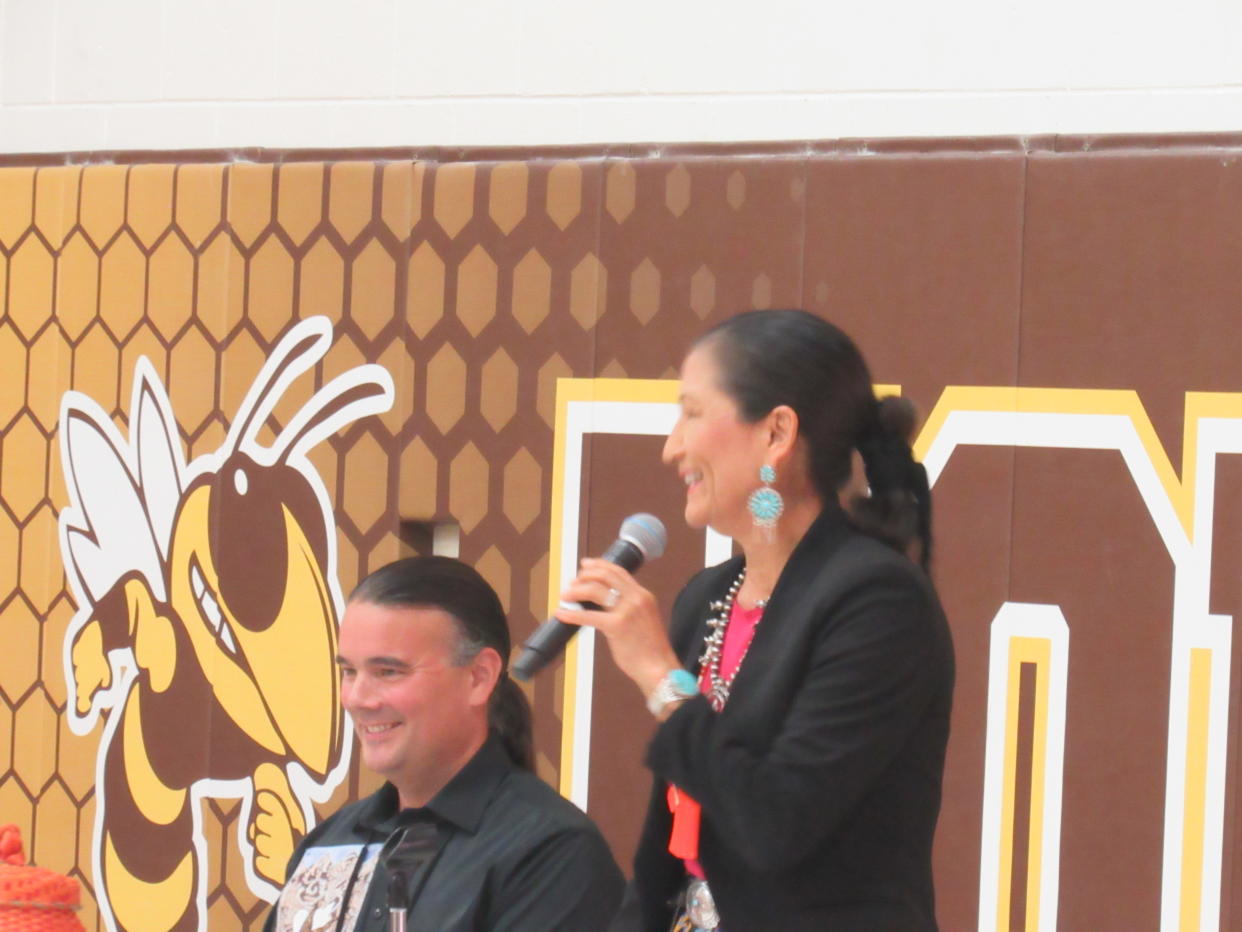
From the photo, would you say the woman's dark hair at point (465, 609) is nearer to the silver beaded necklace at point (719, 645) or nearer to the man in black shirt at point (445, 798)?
the man in black shirt at point (445, 798)

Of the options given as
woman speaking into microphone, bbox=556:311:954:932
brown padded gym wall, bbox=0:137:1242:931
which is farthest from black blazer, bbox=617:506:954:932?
brown padded gym wall, bbox=0:137:1242:931

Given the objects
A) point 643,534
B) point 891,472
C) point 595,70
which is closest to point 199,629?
point 595,70

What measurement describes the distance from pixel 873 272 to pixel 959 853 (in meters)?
1.07

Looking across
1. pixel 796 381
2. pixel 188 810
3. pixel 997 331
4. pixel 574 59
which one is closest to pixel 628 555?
pixel 796 381

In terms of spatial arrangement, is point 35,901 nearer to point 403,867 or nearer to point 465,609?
point 465,609

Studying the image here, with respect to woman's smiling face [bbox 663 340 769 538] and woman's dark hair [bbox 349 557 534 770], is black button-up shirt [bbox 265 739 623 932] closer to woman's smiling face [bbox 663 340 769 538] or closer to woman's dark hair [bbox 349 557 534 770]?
woman's dark hair [bbox 349 557 534 770]

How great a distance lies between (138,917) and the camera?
12.4 ft

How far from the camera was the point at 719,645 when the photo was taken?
66.3 inches

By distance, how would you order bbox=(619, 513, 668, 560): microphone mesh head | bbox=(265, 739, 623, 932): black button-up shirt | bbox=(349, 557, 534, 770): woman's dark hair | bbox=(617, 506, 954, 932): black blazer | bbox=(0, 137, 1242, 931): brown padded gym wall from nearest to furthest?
bbox=(617, 506, 954, 932): black blazer, bbox=(619, 513, 668, 560): microphone mesh head, bbox=(265, 739, 623, 932): black button-up shirt, bbox=(349, 557, 534, 770): woman's dark hair, bbox=(0, 137, 1242, 931): brown padded gym wall

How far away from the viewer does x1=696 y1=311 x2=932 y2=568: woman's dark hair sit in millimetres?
1613

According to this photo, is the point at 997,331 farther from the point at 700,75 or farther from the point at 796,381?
the point at 796,381

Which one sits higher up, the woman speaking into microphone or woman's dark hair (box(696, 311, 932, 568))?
woman's dark hair (box(696, 311, 932, 568))

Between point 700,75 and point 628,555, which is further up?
point 700,75

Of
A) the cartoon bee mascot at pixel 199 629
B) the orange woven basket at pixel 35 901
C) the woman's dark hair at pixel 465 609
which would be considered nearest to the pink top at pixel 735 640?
the woman's dark hair at pixel 465 609
